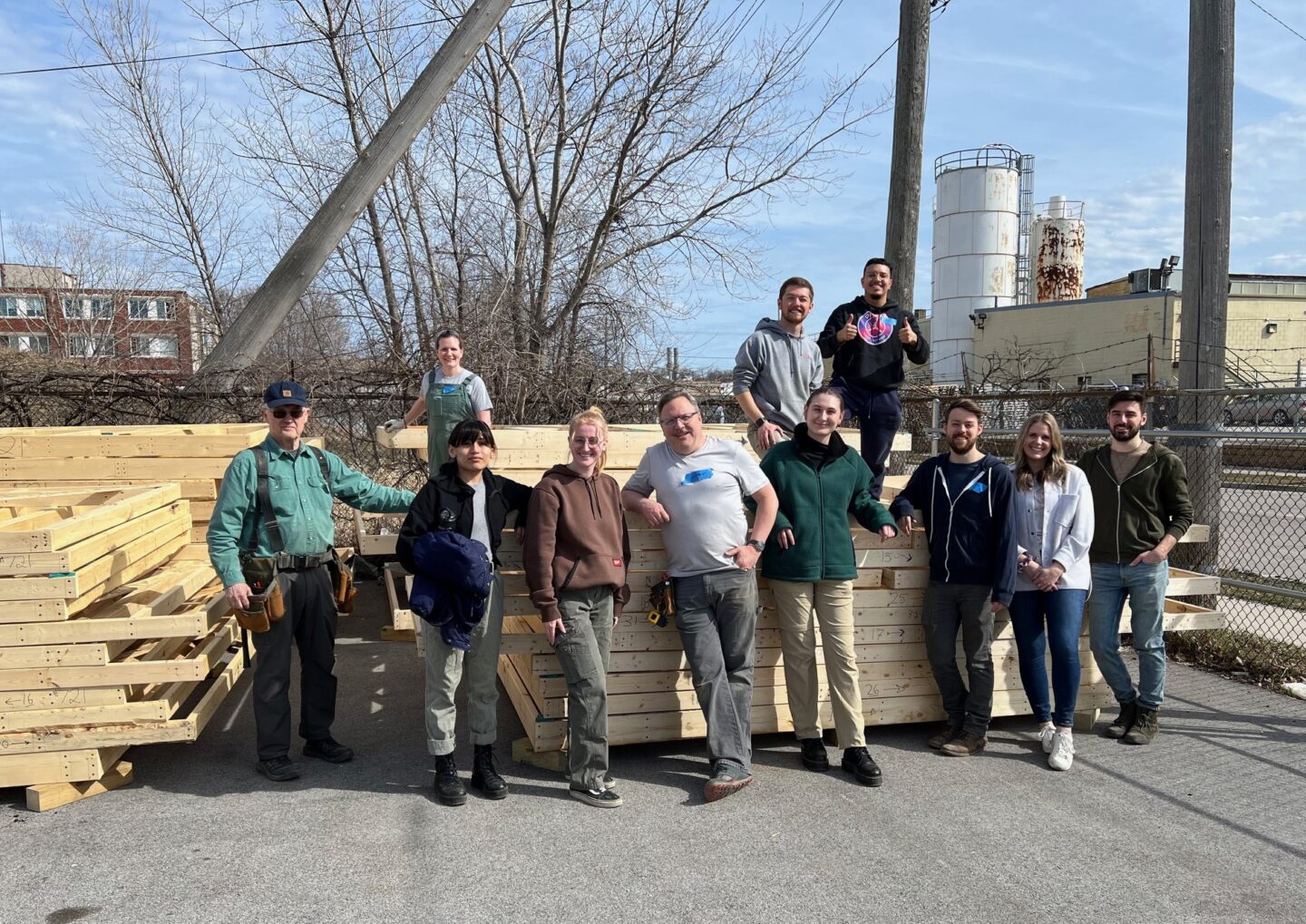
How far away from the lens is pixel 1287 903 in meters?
3.52

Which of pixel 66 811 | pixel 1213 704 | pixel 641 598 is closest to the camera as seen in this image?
pixel 66 811

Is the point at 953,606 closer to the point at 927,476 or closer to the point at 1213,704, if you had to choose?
the point at 927,476

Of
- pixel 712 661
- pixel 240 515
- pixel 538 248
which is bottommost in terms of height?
pixel 712 661

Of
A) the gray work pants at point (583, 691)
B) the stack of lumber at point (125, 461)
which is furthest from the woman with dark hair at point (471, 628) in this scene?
the stack of lumber at point (125, 461)

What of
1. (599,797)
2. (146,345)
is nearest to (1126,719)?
(599,797)

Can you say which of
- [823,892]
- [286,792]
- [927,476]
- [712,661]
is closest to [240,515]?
[286,792]

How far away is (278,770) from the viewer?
4.62 meters

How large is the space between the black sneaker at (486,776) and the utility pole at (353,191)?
753 cm

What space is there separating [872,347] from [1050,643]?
7.04 feet

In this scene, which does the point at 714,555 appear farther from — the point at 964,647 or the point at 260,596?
the point at 260,596

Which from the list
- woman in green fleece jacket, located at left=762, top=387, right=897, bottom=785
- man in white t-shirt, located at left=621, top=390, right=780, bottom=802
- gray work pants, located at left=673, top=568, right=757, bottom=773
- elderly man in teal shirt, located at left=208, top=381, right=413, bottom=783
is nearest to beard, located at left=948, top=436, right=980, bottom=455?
woman in green fleece jacket, located at left=762, top=387, right=897, bottom=785

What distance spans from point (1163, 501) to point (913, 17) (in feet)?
17.0

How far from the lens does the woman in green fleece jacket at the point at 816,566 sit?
4.82 meters

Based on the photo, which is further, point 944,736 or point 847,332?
point 847,332
